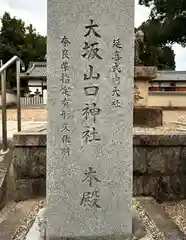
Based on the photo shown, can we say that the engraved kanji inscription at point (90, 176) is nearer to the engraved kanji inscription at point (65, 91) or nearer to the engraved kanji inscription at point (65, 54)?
the engraved kanji inscription at point (65, 91)

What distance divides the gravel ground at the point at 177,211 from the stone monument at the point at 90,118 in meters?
1.06

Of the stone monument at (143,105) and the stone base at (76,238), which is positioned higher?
the stone monument at (143,105)

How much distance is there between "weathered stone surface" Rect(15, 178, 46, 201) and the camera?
3242mm

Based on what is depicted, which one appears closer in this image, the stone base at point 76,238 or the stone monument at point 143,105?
the stone base at point 76,238

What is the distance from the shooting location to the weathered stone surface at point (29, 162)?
319 cm

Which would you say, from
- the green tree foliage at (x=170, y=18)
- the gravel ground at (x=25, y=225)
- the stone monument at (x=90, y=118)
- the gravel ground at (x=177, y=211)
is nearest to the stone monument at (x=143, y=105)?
the gravel ground at (x=177, y=211)

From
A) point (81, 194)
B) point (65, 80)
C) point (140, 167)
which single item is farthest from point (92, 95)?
point (140, 167)

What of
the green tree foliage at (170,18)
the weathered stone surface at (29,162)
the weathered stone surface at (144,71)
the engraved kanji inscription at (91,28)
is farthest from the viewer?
the green tree foliage at (170,18)

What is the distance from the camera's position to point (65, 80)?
1892mm

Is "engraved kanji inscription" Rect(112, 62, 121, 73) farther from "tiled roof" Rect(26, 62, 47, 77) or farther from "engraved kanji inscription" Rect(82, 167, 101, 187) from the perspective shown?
"tiled roof" Rect(26, 62, 47, 77)

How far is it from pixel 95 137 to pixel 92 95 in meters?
0.25

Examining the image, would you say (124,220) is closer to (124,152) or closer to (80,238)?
(80,238)

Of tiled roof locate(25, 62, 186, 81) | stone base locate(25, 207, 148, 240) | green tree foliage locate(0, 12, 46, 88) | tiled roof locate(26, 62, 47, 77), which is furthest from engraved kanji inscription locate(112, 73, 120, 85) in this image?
green tree foliage locate(0, 12, 46, 88)

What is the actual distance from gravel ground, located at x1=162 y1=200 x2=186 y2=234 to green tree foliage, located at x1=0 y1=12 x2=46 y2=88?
2495 cm
